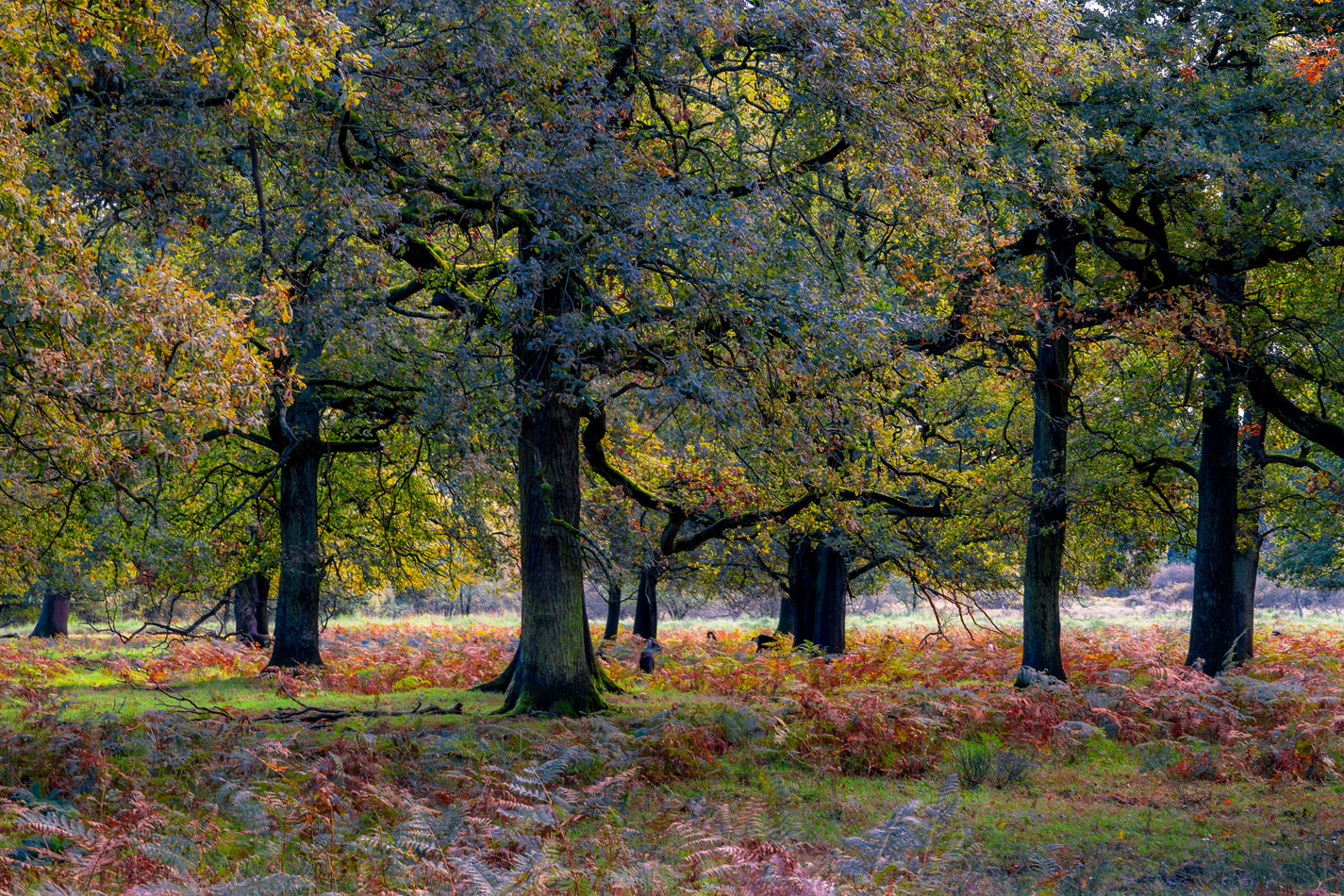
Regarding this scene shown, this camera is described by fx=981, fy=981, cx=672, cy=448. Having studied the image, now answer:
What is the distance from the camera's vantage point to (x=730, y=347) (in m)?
10.5

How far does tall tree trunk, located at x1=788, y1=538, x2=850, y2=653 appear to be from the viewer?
20547 millimetres

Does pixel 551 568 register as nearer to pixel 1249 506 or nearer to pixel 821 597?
pixel 821 597

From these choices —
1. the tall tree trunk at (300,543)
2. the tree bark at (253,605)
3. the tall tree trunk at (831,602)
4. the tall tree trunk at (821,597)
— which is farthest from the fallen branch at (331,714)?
the tree bark at (253,605)

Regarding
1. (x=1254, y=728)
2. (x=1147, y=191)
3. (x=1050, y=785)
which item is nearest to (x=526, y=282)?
(x=1050, y=785)

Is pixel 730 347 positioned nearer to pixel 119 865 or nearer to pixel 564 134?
pixel 564 134

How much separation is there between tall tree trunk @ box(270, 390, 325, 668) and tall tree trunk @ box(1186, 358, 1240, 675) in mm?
14589

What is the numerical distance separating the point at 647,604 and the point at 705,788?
14.0 m

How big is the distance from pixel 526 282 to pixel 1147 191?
8.31 meters

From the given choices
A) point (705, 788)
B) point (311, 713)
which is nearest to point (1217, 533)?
point (705, 788)

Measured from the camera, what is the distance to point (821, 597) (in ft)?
69.2

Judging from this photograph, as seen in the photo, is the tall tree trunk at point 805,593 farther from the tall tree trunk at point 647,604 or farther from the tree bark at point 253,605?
the tree bark at point 253,605

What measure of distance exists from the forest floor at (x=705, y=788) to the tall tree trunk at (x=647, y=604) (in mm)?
1878

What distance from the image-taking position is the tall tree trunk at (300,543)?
16.6 m

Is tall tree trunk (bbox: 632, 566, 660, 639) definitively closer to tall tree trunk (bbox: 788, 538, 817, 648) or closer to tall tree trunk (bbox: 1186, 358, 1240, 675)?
tall tree trunk (bbox: 788, 538, 817, 648)
